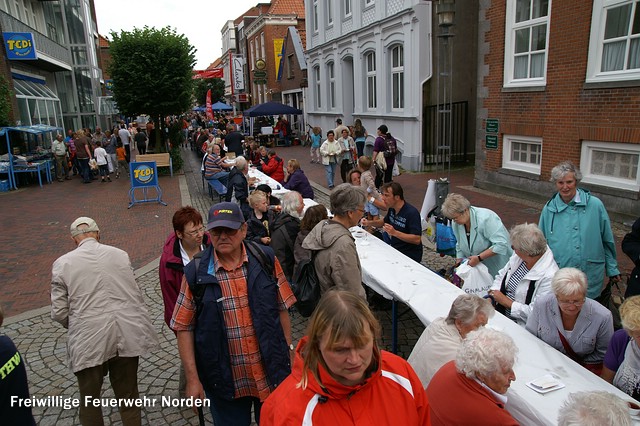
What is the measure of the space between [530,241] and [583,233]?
114cm

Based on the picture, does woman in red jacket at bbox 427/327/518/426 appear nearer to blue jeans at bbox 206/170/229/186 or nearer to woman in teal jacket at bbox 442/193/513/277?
woman in teal jacket at bbox 442/193/513/277

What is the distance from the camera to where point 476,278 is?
14.5 feet

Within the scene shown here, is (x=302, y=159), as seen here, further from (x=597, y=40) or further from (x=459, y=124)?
(x=597, y=40)

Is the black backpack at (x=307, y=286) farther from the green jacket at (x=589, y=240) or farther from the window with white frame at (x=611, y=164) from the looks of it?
the window with white frame at (x=611, y=164)

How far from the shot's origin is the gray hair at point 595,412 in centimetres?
190

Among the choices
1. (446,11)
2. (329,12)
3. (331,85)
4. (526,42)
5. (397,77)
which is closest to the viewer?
(446,11)

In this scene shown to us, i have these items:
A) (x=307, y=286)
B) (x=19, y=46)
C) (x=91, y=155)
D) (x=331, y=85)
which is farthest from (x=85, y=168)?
(x=307, y=286)

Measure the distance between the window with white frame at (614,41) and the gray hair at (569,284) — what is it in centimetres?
691

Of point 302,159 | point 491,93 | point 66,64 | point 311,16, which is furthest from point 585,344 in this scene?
point 66,64

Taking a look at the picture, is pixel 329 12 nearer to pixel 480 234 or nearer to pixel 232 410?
pixel 480 234

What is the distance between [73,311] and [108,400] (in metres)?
1.42

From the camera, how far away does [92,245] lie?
3328 millimetres

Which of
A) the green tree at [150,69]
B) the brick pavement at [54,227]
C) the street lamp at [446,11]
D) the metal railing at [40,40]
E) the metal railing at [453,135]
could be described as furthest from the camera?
the metal railing at [40,40]

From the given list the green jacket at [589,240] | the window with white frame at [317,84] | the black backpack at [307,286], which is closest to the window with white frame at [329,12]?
the window with white frame at [317,84]
